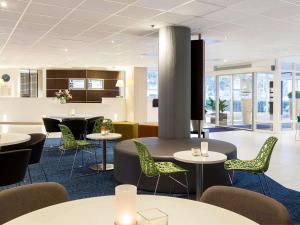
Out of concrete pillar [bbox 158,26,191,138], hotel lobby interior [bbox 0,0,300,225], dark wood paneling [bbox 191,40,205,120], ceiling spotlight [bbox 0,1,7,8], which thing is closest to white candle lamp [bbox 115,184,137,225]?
hotel lobby interior [bbox 0,0,300,225]

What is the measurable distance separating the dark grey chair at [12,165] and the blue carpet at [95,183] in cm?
120

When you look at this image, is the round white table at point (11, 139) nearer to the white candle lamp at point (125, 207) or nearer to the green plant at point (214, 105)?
the white candle lamp at point (125, 207)

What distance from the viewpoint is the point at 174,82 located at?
20.7 feet

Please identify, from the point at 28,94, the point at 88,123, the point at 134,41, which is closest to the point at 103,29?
the point at 134,41

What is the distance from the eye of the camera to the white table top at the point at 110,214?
1.42 meters

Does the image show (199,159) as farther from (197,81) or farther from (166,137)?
(197,81)

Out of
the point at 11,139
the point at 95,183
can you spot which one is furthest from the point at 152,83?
the point at 11,139

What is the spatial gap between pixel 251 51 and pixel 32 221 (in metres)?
9.84

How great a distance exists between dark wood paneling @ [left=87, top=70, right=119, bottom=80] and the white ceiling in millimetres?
6900

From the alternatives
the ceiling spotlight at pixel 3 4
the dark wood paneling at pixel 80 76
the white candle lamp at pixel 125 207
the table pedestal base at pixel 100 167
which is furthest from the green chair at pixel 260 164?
the dark wood paneling at pixel 80 76

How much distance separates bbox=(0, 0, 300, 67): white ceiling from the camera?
16.1 ft

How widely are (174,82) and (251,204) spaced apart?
15.6ft

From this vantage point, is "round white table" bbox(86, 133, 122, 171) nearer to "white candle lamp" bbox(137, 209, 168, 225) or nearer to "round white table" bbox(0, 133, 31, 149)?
"round white table" bbox(0, 133, 31, 149)

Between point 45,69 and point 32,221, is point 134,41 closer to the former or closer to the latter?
point 32,221
